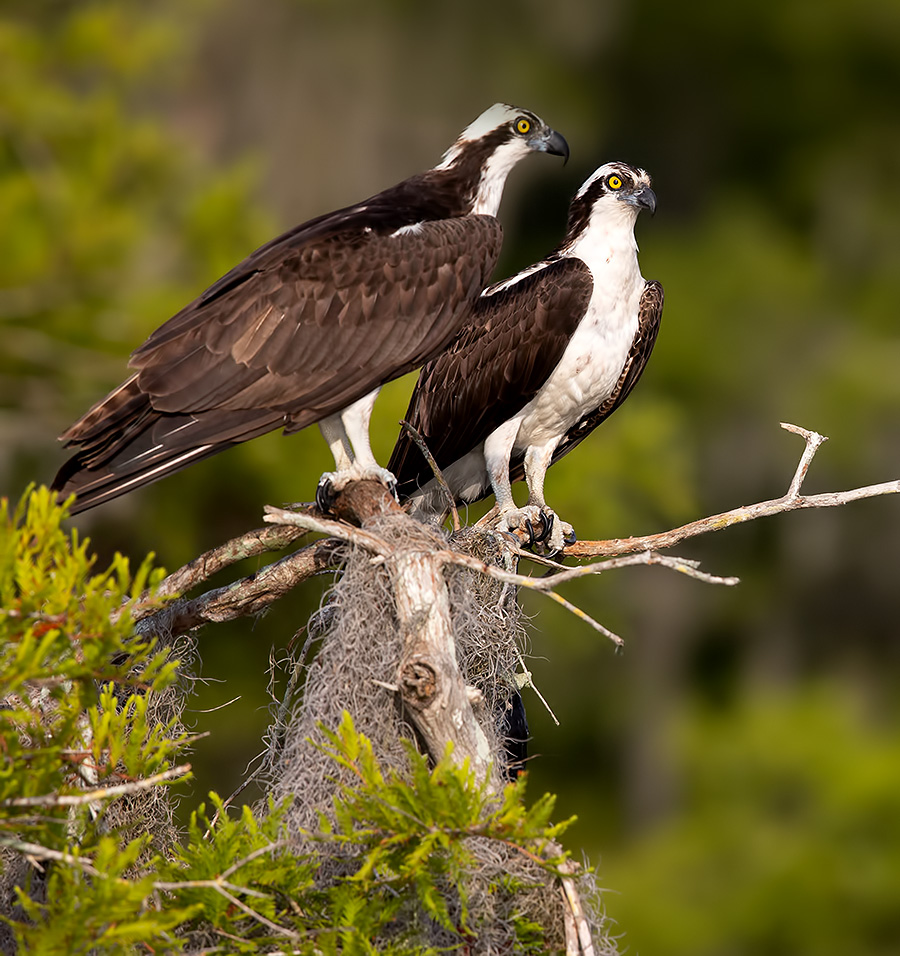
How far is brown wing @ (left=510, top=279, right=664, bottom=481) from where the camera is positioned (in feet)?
18.2

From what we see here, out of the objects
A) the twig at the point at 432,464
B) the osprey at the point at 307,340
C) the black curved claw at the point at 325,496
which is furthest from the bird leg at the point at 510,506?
the black curved claw at the point at 325,496

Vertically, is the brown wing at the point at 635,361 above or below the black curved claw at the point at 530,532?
above

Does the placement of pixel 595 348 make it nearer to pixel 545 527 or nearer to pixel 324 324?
pixel 545 527

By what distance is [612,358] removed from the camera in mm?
5281

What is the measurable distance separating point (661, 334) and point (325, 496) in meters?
12.8

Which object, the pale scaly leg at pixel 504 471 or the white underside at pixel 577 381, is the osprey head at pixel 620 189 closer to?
the white underside at pixel 577 381

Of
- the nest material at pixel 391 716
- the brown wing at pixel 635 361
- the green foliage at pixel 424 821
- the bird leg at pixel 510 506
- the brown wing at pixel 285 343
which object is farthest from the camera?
the brown wing at pixel 635 361

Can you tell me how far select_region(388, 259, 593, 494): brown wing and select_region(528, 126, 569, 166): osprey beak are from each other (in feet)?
1.42

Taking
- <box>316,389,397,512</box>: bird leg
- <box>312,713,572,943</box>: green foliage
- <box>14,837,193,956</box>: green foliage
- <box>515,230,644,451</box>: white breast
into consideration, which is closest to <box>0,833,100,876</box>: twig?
<box>14,837,193,956</box>: green foliage

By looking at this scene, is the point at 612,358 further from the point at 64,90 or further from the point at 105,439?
the point at 64,90

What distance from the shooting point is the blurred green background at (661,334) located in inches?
338

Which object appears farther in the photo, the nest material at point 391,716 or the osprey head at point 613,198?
the osprey head at point 613,198

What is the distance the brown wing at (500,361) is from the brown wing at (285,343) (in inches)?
12.9

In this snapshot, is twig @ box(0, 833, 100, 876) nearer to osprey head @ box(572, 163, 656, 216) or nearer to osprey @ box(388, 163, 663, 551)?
osprey @ box(388, 163, 663, 551)
